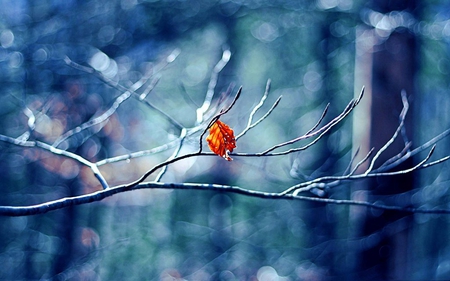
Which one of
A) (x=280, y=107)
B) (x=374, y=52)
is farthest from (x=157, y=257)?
(x=374, y=52)

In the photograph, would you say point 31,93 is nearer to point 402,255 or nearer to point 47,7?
point 47,7

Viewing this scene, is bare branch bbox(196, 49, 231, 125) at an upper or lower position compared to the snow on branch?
upper

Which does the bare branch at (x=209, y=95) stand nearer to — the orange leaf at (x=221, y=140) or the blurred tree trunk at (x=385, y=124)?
the orange leaf at (x=221, y=140)

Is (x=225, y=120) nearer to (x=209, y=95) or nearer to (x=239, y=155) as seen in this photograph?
(x=209, y=95)

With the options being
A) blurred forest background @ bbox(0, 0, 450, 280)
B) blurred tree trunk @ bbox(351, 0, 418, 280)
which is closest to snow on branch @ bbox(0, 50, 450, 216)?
blurred forest background @ bbox(0, 0, 450, 280)

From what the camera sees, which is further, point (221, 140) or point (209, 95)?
point (209, 95)

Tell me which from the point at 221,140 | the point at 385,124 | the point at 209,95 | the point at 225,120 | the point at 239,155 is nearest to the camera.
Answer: the point at 239,155

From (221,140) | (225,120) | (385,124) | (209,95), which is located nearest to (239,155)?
(221,140)

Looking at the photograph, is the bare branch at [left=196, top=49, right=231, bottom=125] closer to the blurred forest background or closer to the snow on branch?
the snow on branch
